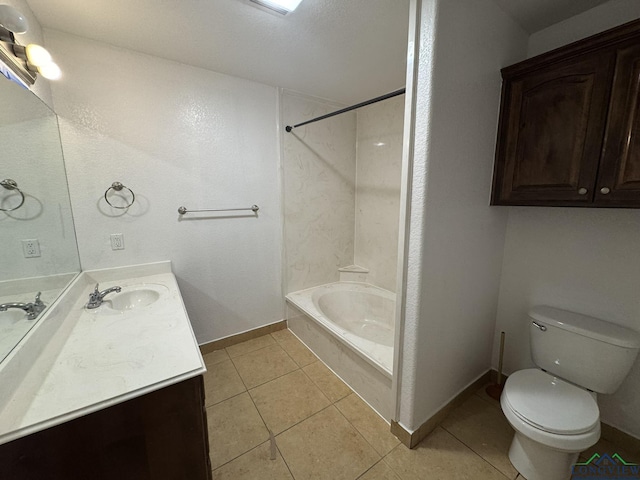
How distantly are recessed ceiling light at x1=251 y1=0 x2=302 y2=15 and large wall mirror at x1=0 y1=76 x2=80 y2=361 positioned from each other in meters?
1.11

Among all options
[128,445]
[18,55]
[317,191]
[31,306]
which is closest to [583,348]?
[128,445]

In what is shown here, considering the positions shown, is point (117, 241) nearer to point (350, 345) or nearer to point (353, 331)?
point (350, 345)

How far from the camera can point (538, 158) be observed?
1330 millimetres

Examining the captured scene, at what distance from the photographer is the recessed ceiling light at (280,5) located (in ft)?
3.98

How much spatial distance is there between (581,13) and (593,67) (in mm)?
496

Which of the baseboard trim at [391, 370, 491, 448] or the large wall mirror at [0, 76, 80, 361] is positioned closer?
the large wall mirror at [0, 76, 80, 361]

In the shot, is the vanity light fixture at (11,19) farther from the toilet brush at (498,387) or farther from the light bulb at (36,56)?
the toilet brush at (498,387)

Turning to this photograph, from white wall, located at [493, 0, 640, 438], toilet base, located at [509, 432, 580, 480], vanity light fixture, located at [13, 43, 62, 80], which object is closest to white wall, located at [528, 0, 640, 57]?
white wall, located at [493, 0, 640, 438]

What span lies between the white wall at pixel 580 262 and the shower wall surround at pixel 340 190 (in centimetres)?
97

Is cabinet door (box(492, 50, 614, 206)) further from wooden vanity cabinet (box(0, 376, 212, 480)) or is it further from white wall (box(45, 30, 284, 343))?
wooden vanity cabinet (box(0, 376, 212, 480))

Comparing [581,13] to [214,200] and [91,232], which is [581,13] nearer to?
[214,200]

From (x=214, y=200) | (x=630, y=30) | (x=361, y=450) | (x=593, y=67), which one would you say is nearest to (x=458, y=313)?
(x=361, y=450)

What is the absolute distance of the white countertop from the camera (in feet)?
2.39

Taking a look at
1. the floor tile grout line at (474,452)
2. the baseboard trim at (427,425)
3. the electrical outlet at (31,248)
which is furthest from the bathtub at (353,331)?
the electrical outlet at (31,248)
